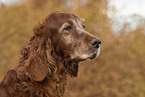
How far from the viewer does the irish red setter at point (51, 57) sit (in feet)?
10.5

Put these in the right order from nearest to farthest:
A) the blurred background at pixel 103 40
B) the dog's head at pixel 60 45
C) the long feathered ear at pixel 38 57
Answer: the long feathered ear at pixel 38 57
the dog's head at pixel 60 45
the blurred background at pixel 103 40

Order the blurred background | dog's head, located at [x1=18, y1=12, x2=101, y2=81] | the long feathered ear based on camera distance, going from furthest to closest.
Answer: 1. the blurred background
2. dog's head, located at [x1=18, y1=12, x2=101, y2=81]
3. the long feathered ear

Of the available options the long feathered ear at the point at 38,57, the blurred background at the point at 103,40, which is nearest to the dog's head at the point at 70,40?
the long feathered ear at the point at 38,57

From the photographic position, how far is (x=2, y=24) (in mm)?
11867

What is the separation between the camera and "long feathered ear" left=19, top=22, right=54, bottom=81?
3172mm

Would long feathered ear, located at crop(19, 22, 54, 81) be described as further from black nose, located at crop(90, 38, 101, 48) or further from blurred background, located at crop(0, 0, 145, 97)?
blurred background, located at crop(0, 0, 145, 97)

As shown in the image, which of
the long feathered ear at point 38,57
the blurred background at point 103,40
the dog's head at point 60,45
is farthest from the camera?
the blurred background at point 103,40

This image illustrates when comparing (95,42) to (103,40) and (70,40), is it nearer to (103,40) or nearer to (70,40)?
(70,40)

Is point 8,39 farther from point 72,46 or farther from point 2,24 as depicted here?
point 72,46

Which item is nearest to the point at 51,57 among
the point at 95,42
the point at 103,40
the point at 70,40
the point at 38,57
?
the point at 38,57

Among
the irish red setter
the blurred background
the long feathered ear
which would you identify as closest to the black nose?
the irish red setter

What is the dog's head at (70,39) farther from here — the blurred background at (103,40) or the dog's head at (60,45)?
the blurred background at (103,40)

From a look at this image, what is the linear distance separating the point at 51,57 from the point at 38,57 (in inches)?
8.7

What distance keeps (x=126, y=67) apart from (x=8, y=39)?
7741 mm
